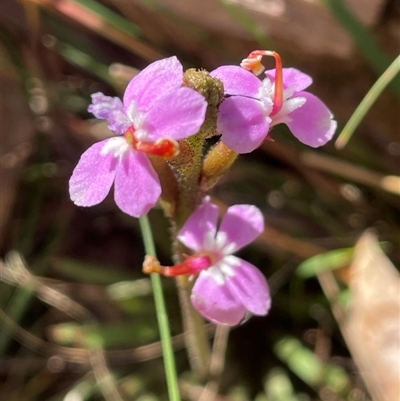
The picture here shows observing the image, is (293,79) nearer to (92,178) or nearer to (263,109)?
(263,109)

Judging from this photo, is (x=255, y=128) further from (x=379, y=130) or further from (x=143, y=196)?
(x=379, y=130)

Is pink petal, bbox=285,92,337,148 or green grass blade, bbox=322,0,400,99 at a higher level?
pink petal, bbox=285,92,337,148

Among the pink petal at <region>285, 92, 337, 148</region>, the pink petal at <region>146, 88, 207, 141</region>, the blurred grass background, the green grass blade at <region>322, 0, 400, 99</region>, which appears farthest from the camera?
the blurred grass background

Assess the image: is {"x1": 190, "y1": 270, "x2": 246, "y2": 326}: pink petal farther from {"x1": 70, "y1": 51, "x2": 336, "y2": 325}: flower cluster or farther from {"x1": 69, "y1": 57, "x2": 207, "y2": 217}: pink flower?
{"x1": 69, "y1": 57, "x2": 207, "y2": 217}: pink flower

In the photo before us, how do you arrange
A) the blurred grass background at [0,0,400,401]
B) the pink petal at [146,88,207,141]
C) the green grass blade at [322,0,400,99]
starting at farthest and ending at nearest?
1. the blurred grass background at [0,0,400,401]
2. the green grass blade at [322,0,400,99]
3. the pink petal at [146,88,207,141]

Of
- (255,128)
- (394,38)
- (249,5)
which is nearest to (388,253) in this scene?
(394,38)

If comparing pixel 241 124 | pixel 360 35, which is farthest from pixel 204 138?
pixel 360 35

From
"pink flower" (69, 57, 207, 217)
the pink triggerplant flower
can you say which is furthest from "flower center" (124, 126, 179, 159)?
the pink triggerplant flower
